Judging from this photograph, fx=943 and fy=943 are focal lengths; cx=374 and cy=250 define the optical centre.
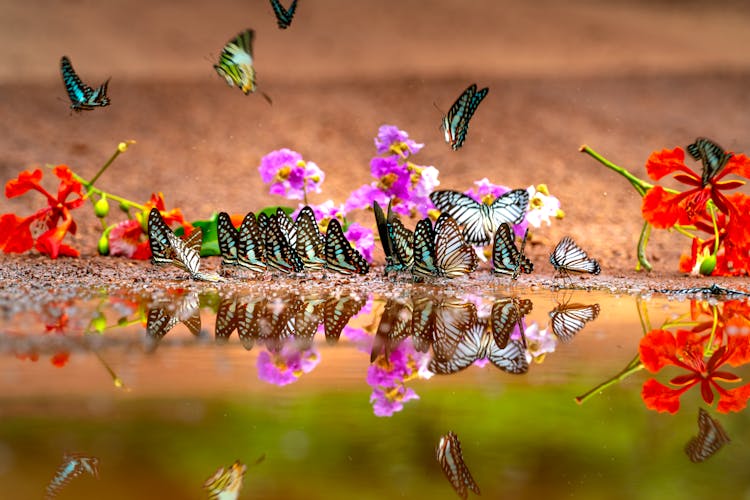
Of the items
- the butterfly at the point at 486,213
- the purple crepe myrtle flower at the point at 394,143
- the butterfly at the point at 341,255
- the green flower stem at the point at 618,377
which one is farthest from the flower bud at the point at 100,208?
the green flower stem at the point at 618,377

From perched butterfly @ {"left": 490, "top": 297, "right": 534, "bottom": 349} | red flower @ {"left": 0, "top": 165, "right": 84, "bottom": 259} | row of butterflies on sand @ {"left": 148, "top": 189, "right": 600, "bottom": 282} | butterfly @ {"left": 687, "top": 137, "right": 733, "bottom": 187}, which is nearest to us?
perched butterfly @ {"left": 490, "top": 297, "right": 534, "bottom": 349}

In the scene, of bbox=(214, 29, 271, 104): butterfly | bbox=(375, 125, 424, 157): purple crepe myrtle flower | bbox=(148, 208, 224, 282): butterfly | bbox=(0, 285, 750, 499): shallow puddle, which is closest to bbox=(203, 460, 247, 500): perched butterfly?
bbox=(0, 285, 750, 499): shallow puddle

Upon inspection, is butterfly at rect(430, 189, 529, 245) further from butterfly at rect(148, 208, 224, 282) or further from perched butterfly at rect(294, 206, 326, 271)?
butterfly at rect(148, 208, 224, 282)

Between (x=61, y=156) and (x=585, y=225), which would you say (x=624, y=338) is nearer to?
(x=585, y=225)

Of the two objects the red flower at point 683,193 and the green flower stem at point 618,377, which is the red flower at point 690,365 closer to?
the green flower stem at point 618,377

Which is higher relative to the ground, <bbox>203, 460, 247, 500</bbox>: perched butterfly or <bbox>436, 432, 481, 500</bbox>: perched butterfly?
<bbox>203, 460, 247, 500</bbox>: perched butterfly

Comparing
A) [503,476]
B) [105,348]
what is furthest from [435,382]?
[105,348]

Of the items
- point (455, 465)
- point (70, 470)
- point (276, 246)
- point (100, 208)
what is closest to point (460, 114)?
point (276, 246)
